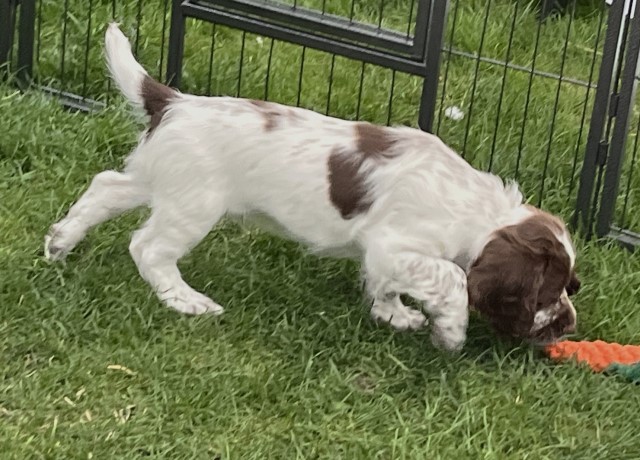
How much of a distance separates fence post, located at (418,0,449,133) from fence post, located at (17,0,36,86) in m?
1.81

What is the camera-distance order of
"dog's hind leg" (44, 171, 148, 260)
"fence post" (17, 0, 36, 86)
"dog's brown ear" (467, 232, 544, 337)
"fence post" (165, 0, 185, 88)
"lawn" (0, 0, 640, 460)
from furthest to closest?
"fence post" (17, 0, 36, 86) < "fence post" (165, 0, 185, 88) < "dog's hind leg" (44, 171, 148, 260) < "dog's brown ear" (467, 232, 544, 337) < "lawn" (0, 0, 640, 460)

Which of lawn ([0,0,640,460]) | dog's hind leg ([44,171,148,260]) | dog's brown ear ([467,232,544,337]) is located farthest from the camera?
dog's hind leg ([44,171,148,260])

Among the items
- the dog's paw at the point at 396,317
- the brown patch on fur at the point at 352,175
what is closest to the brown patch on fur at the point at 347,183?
the brown patch on fur at the point at 352,175

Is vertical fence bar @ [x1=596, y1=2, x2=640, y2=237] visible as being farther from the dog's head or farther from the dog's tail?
the dog's tail

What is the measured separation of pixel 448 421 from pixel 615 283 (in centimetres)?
112

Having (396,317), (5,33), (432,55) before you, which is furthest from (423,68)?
(5,33)

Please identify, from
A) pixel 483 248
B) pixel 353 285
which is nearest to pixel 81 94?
pixel 353 285

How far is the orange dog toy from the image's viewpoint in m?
3.61

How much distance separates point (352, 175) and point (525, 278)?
60 centimetres

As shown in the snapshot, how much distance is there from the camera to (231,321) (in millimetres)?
3670

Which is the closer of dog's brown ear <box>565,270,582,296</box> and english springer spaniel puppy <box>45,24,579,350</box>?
english springer spaniel puppy <box>45,24,579,350</box>

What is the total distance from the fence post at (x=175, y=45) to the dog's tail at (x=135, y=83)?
848mm

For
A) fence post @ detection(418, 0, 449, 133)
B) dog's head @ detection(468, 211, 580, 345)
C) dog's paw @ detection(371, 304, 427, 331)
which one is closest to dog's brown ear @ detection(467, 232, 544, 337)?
dog's head @ detection(468, 211, 580, 345)

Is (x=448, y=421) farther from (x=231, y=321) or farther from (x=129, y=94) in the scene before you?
(x=129, y=94)
